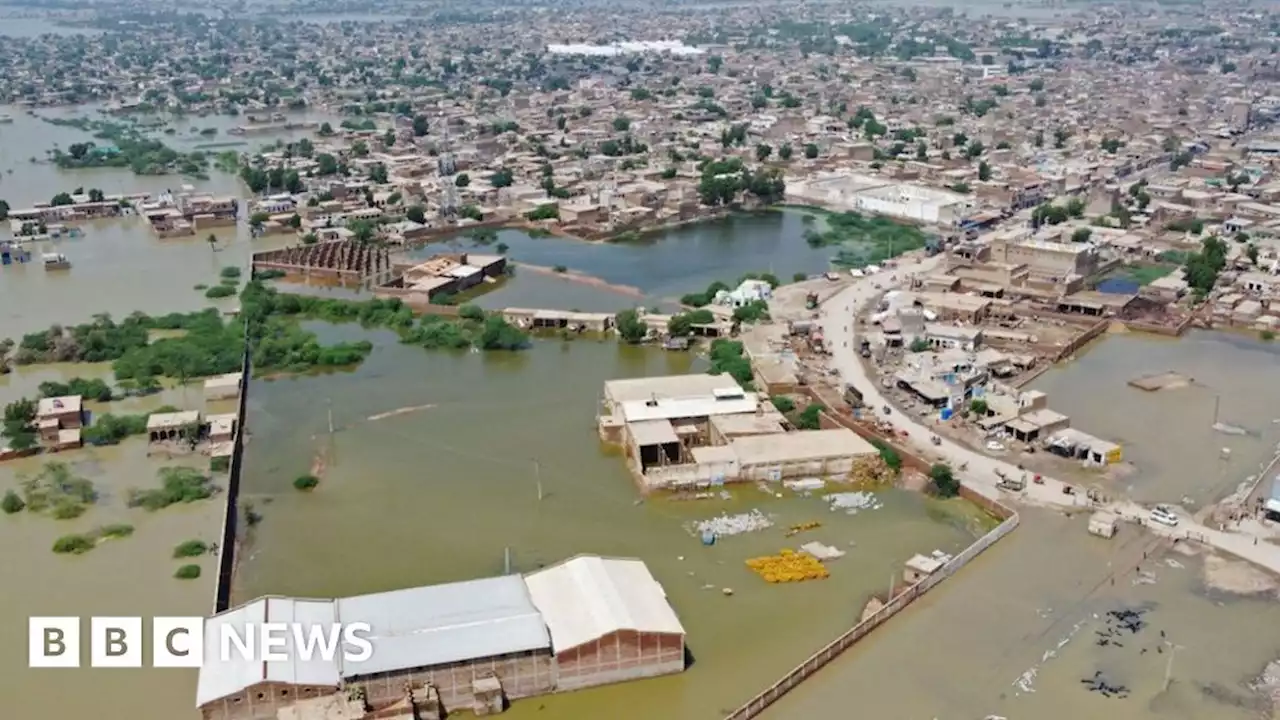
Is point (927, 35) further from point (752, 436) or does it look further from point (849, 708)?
point (849, 708)

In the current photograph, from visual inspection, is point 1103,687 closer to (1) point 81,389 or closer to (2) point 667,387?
(2) point 667,387

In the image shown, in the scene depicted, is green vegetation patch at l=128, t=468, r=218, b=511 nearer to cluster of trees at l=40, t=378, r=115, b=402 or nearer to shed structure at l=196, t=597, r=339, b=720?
cluster of trees at l=40, t=378, r=115, b=402

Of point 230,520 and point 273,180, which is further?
point 273,180

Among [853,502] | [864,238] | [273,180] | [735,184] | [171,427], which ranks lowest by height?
[853,502]

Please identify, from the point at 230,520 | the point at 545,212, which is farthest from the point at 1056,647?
the point at 545,212

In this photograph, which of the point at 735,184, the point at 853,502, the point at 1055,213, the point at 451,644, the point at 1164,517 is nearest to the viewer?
the point at 451,644
